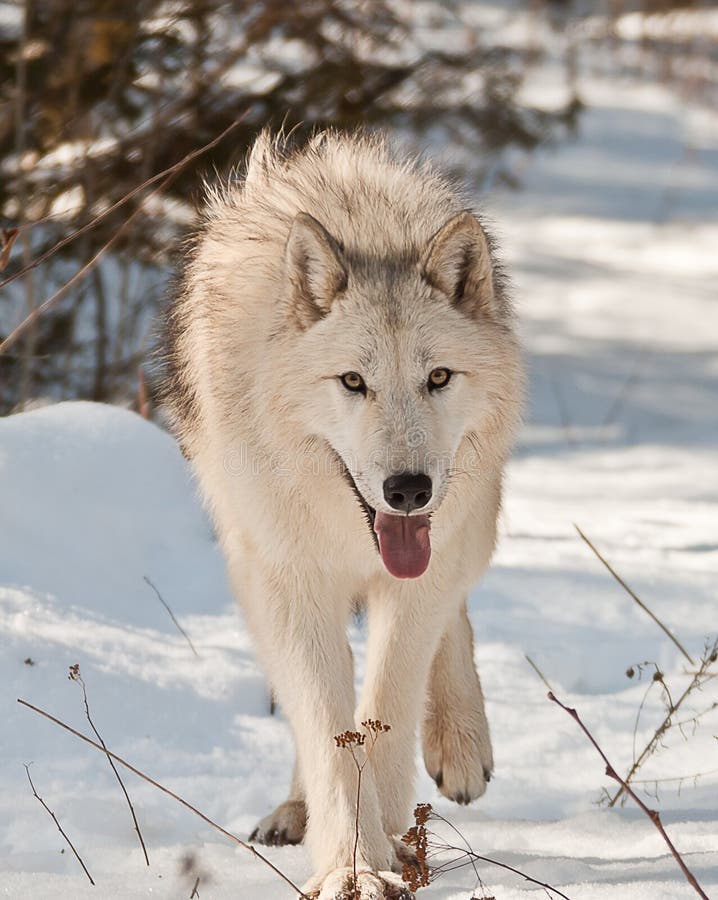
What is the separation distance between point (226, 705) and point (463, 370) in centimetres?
163

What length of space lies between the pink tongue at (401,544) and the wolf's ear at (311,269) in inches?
22.4

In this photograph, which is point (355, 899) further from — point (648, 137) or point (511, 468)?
point (648, 137)

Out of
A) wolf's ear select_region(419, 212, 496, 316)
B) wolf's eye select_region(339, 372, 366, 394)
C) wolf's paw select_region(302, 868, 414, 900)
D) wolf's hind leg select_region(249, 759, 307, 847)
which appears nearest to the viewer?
wolf's paw select_region(302, 868, 414, 900)

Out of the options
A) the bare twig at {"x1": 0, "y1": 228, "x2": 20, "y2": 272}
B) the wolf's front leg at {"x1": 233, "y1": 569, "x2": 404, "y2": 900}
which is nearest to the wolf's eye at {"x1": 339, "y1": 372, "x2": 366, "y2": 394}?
the wolf's front leg at {"x1": 233, "y1": 569, "x2": 404, "y2": 900}

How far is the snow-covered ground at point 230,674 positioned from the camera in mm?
3082

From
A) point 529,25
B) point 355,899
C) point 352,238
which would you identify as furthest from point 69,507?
point 529,25

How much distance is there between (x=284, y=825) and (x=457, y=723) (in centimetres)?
68

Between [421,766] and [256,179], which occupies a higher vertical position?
[256,179]

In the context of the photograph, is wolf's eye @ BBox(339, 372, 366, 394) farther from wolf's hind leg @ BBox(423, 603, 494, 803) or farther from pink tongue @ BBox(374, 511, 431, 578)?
wolf's hind leg @ BBox(423, 603, 494, 803)

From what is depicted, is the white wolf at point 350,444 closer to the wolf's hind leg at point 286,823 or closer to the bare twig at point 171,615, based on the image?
the wolf's hind leg at point 286,823

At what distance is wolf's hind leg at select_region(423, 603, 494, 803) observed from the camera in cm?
391

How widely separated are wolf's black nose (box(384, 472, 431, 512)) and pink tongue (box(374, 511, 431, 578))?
202 millimetres

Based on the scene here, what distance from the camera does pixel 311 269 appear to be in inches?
129

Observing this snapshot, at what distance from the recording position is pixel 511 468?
8.74 m
